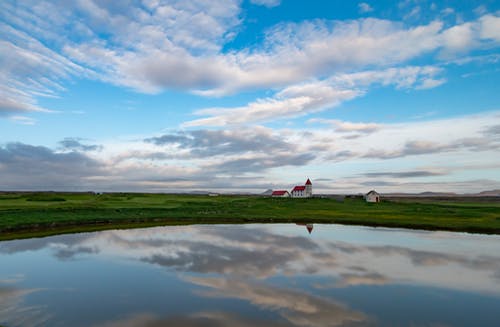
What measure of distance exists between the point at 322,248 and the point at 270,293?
11.9m

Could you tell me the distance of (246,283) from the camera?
52.6 ft

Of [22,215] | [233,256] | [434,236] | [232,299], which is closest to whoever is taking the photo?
[232,299]

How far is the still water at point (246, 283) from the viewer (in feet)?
39.2

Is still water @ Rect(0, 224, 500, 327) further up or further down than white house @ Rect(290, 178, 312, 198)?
further down

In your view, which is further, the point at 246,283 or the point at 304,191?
the point at 304,191

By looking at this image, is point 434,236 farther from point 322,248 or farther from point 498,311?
point 498,311

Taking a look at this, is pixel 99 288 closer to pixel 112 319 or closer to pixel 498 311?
pixel 112 319

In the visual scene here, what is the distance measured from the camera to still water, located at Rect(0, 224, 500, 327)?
470 inches

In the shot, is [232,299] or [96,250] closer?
[232,299]

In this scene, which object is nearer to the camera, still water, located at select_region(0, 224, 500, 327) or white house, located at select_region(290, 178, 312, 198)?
still water, located at select_region(0, 224, 500, 327)

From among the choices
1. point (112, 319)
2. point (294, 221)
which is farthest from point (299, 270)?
point (294, 221)

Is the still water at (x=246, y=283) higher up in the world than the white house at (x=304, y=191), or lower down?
lower down

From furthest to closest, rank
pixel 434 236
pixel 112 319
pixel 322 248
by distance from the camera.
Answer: pixel 434 236 < pixel 322 248 < pixel 112 319

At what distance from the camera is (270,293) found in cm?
1455
